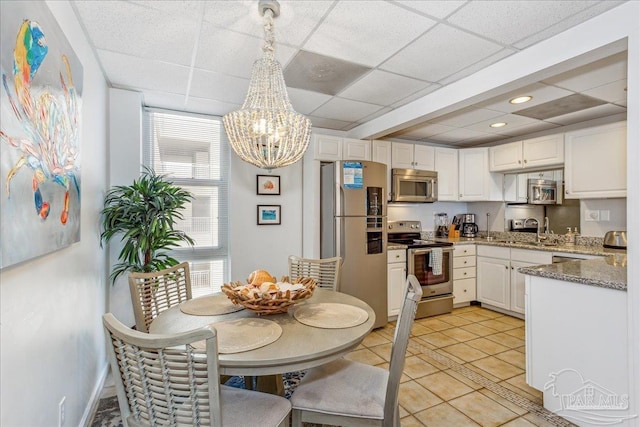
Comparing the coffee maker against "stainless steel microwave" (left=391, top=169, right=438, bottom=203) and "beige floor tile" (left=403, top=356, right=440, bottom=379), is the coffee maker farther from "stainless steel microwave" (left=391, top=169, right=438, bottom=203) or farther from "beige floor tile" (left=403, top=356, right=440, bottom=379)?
"beige floor tile" (left=403, top=356, right=440, bottom=379)

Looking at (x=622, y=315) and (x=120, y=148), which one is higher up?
(x=120, y=148)

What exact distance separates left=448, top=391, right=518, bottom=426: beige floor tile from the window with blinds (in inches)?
103

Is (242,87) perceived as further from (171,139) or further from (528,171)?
(528,171)

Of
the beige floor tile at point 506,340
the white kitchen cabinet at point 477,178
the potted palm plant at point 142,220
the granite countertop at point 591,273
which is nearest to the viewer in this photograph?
the granite countertop at point 591,273

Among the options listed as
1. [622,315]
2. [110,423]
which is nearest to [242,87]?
[110,423]

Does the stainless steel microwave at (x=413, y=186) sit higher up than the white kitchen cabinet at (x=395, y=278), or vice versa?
the stainless steel microwave at (x=413, y=186)

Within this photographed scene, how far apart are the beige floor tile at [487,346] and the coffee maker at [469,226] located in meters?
1.97

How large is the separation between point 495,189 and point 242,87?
371 cm

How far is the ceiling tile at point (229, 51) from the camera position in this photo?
201 cm

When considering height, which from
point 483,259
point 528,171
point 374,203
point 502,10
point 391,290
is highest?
point 502,10

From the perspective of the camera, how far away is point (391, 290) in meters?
3.78

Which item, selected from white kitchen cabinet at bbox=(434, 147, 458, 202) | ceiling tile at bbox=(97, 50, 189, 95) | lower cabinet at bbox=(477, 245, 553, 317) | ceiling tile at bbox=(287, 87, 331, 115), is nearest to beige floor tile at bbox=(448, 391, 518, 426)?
lower cabinet at bbox=(477, 245, 553, 317)

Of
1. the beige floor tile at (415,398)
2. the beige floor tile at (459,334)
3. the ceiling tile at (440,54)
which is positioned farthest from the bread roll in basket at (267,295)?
the beige floor tile at (459,334)

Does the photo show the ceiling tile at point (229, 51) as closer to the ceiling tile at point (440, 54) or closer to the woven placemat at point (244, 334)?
the ceiling tile at point (440, 54)
